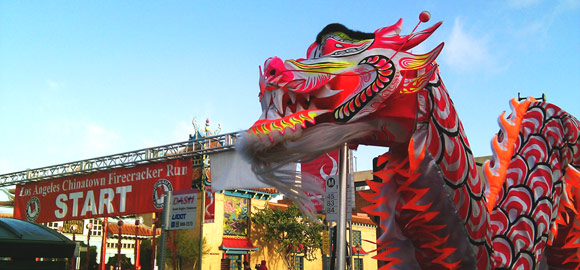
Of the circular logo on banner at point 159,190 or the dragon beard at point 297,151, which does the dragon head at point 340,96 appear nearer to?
the dragon beard at point 297,151

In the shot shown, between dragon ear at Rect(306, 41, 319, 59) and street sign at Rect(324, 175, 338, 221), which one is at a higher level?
dragon ear at Rect(306, 41, 319, 59)

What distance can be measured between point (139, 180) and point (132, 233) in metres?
9.07

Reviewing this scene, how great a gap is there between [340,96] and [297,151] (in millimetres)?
406

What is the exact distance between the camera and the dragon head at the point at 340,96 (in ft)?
7.97

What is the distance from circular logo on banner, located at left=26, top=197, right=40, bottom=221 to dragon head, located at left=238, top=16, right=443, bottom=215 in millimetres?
15261

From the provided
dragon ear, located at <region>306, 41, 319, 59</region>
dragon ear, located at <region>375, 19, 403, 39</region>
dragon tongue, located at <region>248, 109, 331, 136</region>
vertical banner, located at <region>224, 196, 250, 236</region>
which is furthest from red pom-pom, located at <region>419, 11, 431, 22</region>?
vertical banner, located at <region>224, 196, 250, 236</region>

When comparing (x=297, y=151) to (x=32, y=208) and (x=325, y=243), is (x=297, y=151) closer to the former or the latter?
(x=325, y=243)

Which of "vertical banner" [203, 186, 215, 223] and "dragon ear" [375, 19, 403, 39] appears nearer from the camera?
"dragon ear" [375, 19, 403, 39]

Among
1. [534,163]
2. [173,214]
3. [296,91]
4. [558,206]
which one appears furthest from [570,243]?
[173,214]

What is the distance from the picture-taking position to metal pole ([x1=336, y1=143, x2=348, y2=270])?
2.47 metres

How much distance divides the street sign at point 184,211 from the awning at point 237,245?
47.5 ft

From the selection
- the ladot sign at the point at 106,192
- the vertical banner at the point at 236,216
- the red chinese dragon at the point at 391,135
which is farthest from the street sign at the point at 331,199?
the vertical banner at the point at 236,216

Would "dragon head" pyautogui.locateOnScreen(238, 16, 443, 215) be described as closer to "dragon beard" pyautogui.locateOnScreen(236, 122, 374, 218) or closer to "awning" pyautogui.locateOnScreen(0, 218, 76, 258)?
"dragon beard" pyautogui.locateOnScreen(236, 122, 374, 218)

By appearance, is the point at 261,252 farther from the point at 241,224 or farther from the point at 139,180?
the point at 139,180
